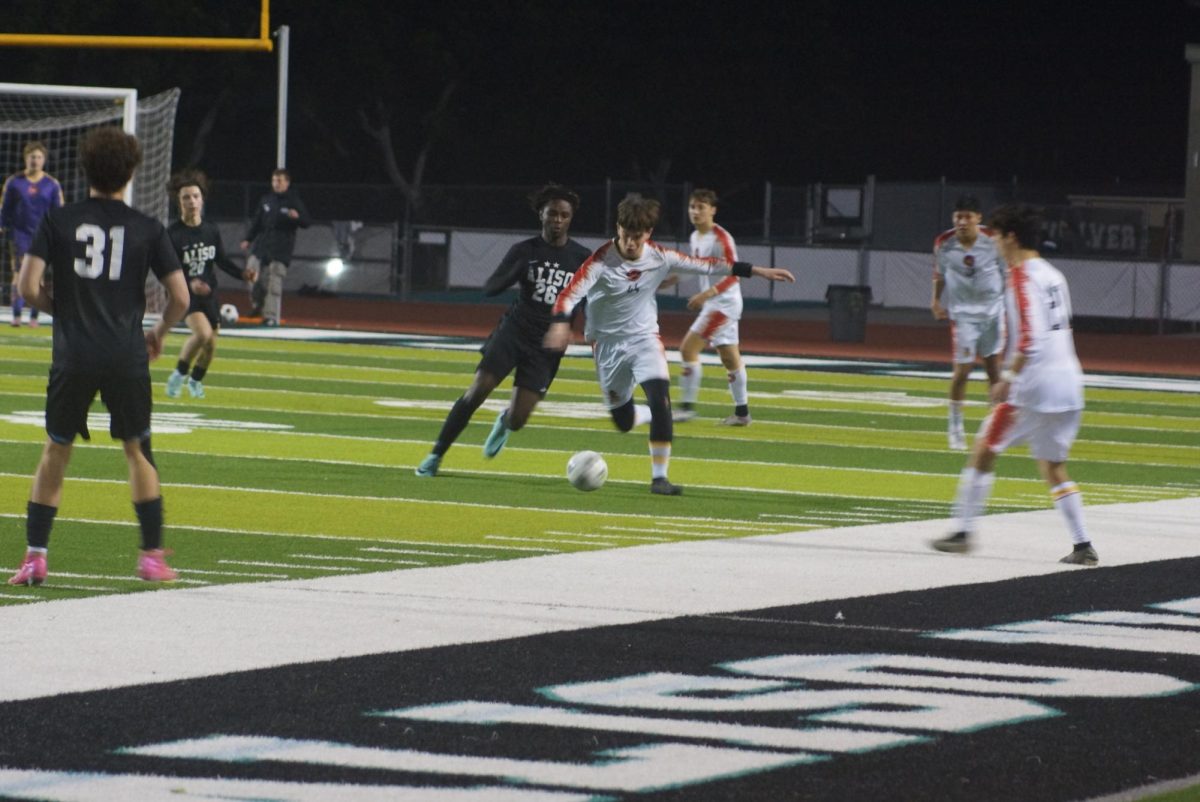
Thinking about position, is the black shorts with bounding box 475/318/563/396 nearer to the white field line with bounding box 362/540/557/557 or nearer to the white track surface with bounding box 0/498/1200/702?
the white track surface with bounding box 0/498/1200/702

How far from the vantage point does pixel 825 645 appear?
866 centimetres

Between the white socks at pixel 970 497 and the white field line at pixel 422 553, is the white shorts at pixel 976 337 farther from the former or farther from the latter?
the white field line at pixel 422 553

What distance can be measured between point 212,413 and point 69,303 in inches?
393

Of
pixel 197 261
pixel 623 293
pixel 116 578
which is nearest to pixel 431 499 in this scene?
pixel 623 293

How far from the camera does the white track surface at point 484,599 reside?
8.09m

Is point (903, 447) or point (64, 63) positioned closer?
point (903, 447)

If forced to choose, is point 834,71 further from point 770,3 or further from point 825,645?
point 825,645

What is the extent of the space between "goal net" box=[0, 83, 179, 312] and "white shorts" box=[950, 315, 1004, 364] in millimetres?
14440

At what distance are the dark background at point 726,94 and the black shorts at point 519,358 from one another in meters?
49.4

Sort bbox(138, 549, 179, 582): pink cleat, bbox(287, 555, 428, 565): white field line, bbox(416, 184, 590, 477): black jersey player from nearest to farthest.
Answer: bbox(138, 549, 179, 582): pink cleat
bbox(287, 555, 428, 565): white field line
bbox(416, 184, 590, 477): black jersey player

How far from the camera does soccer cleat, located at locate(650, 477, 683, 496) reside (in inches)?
552

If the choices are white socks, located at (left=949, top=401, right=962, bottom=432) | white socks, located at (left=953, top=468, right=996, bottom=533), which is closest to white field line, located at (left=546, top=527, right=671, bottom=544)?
white socks, located at (left=953, top=468, right=996, bottom=533)

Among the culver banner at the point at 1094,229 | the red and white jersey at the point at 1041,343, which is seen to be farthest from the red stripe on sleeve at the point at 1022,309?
the culver banner at the point at 1094,229

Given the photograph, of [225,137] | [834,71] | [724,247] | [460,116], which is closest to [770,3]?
[834,71]
